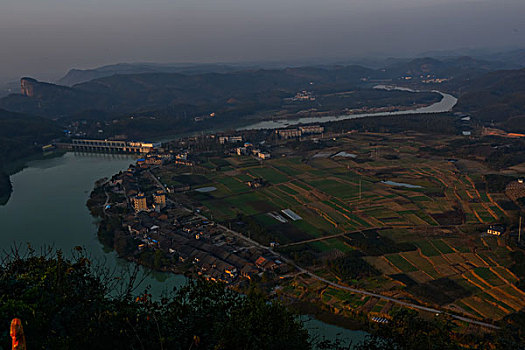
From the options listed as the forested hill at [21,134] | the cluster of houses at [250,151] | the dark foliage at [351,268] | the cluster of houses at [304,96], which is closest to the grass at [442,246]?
the dark foliage at [351,268]

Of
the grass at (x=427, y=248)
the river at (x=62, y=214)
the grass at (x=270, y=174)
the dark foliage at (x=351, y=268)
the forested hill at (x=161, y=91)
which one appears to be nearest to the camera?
the dark foliage at (x=351, y=268)

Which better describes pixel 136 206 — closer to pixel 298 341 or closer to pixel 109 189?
pixel 109 189

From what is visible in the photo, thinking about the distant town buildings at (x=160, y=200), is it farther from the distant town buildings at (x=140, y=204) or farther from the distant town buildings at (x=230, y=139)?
the distant town buildings at (x=230, y=139)

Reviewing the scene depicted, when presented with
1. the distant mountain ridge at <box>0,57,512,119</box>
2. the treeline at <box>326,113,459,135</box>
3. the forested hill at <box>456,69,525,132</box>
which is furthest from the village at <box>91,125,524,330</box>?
the distant mountain ridge at <box>0,57,512,119</box>

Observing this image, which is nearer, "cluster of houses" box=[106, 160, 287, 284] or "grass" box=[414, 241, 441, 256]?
"cluster of houses" box=[106, 160, 287, 284]

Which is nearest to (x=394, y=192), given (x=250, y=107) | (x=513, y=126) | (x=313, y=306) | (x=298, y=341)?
(x=313, y=306)

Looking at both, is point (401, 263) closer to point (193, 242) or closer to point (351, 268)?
point (351, 268)

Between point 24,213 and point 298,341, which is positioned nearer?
point 298,341

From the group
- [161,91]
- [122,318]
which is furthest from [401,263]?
[161,91]

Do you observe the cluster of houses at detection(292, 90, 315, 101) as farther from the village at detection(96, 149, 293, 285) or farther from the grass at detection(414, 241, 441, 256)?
the grass at detection(414, 241, 441, 256)
